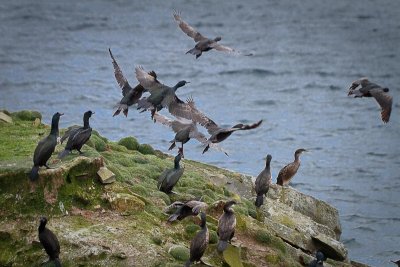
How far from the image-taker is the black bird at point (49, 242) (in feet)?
69.6

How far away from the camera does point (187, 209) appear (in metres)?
23.6

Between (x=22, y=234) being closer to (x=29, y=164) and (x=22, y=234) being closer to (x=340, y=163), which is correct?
(x=29, y=164)

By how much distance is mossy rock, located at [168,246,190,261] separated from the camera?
74.0 feet

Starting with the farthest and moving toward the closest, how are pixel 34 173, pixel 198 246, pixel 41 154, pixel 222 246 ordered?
1. pixel 222 246
2. pixel 34 173
3. pixel 41 154
4. pixel 198 246

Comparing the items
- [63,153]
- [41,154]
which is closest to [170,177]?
[63,153]

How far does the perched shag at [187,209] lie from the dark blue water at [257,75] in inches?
570

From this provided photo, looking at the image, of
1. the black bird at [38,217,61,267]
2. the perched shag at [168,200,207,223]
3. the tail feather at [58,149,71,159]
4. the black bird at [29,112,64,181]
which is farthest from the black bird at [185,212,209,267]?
the tail feather at [58,149,71,159]

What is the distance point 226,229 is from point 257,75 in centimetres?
4644

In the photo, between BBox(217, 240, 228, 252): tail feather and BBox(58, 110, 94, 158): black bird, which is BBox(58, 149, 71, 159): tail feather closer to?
BBox(58, 110, 94, 158): black bird

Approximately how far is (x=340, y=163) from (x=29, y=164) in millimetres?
30198

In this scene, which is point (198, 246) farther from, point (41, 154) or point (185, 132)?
point (185, 132)

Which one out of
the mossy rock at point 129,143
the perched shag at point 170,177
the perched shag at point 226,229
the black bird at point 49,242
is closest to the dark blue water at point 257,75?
the mossy rock at point 129,143

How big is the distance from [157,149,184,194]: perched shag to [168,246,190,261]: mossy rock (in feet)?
8.60

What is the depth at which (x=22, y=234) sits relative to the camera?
22344mm
